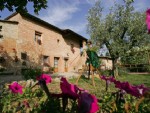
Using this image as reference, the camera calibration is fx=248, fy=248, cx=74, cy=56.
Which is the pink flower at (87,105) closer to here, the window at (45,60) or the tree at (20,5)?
the tree at (20,5)

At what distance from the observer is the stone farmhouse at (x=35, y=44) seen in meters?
21.7

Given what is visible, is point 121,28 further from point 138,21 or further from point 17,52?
point 17,52

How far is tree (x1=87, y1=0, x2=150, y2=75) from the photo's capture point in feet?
89.1

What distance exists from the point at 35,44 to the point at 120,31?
9.50m

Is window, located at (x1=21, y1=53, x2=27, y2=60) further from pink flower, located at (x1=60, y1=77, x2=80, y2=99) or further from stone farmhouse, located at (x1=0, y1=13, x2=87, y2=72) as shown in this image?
pink flower, located at (x1=60, y1=77, x2=80, y2=99)

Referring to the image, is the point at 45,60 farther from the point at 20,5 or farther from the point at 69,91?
the point at 69,91

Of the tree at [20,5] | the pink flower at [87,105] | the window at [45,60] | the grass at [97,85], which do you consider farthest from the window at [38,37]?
the pink flower at [87,105]

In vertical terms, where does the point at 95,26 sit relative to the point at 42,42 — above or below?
above

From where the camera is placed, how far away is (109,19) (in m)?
28.1

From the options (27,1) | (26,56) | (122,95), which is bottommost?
(122,95)

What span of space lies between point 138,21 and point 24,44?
41.5ft

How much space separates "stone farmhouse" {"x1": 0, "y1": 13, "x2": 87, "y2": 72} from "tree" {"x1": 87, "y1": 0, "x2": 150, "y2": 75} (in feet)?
8.99

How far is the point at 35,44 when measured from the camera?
25016mm

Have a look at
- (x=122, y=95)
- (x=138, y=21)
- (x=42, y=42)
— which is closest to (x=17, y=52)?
(x=42, y=42)
